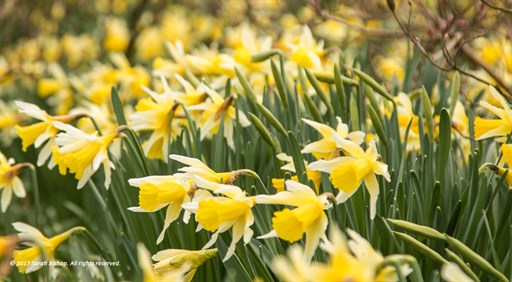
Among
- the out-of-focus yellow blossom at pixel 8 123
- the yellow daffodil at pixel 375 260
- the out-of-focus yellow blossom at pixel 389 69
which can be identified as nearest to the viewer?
the yellow daffodil at pixel 375 260

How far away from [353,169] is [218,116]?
0.66m

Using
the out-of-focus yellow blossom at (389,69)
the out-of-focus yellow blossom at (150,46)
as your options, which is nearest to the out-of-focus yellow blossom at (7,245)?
the out-of-focus yellow blossom at (389,69)

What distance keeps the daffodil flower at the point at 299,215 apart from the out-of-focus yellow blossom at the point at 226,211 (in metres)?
0.05

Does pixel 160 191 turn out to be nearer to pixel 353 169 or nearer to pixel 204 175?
pixel 204 175

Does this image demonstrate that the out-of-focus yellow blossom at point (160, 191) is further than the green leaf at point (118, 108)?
No

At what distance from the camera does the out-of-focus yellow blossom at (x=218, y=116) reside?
223 cm

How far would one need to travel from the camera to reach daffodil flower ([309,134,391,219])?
66.5 inches

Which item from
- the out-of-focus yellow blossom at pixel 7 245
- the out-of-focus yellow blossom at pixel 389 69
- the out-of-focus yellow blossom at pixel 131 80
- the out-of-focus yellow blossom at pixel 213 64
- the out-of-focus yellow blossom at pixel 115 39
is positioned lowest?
the out-of-focus yellow blossom at pixel 115 39

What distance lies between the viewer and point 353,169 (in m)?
1.70

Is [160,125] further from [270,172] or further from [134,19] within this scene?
[134,19]

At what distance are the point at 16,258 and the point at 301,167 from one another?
80cm

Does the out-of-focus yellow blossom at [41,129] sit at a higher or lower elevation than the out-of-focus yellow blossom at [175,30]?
higher

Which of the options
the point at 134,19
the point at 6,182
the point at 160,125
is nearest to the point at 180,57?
the point at 160,125

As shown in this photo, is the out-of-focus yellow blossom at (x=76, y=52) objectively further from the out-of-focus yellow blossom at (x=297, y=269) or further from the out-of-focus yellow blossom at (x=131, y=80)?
the out-of-focus yellow blossom at (x=297, y=269)
